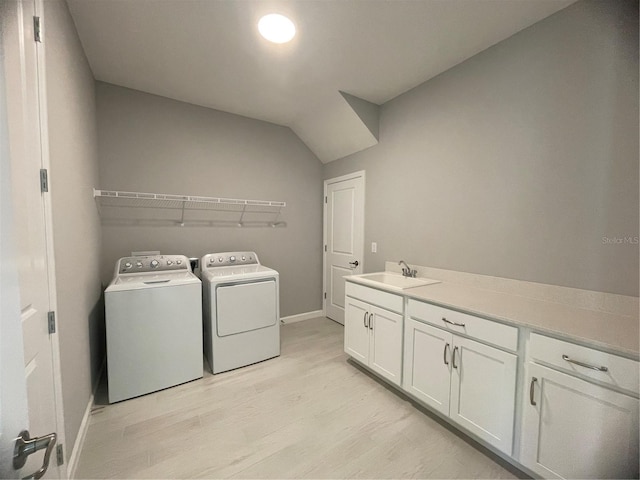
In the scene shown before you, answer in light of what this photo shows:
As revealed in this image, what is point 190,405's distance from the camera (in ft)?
6.22

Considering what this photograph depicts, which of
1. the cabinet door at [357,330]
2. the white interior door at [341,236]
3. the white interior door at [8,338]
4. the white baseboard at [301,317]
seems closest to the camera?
the white interior door at [8,338]

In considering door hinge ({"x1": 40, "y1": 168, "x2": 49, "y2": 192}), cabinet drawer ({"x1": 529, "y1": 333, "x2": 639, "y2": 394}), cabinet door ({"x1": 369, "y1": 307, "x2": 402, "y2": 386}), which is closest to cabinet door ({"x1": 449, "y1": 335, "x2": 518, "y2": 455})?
cabinet drawer ({"x1": 529, "y1": 333, "x2": 639, "y2": 394})

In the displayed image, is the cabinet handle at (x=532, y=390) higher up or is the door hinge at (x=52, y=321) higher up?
the door hinge at (x=52, y=321)

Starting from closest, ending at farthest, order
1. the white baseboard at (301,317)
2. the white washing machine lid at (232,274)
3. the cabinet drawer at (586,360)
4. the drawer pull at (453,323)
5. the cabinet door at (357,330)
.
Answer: the cabinet drawer at (586,360) < the drawer pull at (453,323) < the cabinet door at (357,330) < the white washing machine lid at (232,274) < the white baseboard at (301,317)

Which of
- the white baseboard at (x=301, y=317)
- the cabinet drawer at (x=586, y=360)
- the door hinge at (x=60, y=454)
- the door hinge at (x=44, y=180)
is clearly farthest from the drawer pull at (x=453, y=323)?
the white baseboard at (x=301, y=317)

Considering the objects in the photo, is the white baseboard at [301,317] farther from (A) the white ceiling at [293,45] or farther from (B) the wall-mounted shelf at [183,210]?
(A) the white ceiling at [293,45]

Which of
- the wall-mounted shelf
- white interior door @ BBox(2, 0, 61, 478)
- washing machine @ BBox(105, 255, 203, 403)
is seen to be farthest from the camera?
the wall-mounted shelf

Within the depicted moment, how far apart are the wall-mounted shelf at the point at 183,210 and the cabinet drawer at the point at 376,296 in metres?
1.51

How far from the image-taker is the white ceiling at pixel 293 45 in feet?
5.21

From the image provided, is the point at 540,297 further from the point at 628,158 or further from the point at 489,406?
the point at 628,158

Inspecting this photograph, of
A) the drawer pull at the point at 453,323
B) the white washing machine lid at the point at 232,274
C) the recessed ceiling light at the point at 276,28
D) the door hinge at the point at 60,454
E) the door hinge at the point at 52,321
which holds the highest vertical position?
the recessed ceiling light at the point at 276,28

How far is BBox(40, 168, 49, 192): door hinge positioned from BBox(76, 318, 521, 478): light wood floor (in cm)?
152

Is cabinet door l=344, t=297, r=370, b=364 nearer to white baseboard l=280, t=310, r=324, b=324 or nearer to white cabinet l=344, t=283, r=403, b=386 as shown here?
white cabinet l=344, t=283, r=403, b=386

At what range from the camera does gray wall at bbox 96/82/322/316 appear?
8.09 ft
